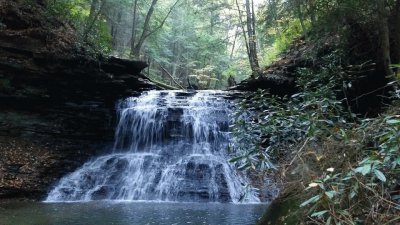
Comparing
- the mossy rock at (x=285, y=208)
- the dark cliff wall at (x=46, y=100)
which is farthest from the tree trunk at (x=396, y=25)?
the dark cliff wall at (x=46, y=100)

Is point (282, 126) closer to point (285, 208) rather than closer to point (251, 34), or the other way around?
point (285, 208)

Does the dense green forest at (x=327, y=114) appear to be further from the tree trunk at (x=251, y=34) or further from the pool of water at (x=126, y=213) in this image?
the pool of water at (x=126, y=213)

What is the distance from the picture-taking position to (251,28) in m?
20.5

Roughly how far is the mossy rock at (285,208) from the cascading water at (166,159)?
4.93 m

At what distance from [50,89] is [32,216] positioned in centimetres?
654

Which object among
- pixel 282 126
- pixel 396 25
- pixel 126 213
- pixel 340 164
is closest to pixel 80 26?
pixel 126 213

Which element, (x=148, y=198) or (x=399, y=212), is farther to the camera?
(x=148, y=198)

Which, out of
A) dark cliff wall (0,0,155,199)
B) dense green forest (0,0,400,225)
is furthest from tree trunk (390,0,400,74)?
dark cliff wall (0,0,155,199)

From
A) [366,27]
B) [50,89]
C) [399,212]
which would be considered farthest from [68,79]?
[399,212]

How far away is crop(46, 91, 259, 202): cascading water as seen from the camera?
10273 millimetres

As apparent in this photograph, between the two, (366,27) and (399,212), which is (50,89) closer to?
(366,27)

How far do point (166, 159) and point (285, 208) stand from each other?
25.9 ft

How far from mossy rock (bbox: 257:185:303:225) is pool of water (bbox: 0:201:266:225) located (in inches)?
80.7

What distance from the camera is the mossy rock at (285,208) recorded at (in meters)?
3.99
